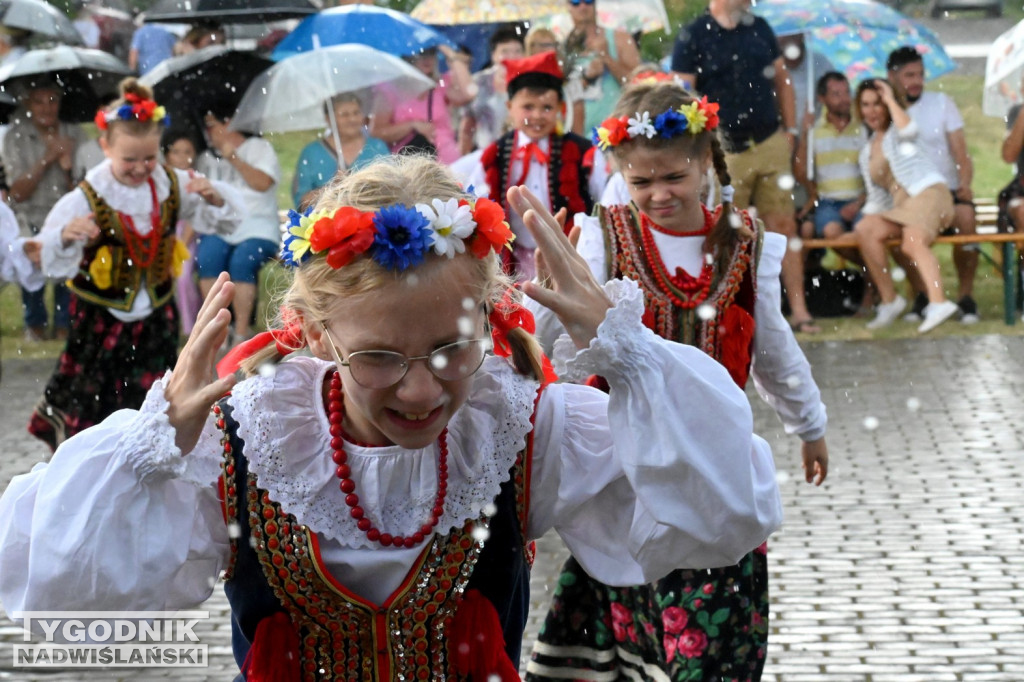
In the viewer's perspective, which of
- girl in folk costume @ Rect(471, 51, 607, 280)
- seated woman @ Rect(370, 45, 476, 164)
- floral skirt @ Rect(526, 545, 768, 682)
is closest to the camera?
floral skirt @ Rect(526, 545, 768, 682)

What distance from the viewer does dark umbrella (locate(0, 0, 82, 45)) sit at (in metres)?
13.0

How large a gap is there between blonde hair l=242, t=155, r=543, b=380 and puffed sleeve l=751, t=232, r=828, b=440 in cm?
172

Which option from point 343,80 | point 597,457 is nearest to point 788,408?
point 597,457

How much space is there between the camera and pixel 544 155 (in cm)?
829

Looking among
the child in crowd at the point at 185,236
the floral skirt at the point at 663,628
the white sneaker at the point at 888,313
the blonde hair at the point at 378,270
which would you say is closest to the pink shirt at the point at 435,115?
the child in crowd at the point at 185,236

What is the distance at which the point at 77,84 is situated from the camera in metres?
12.4

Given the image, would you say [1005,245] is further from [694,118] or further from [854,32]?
[694,118]

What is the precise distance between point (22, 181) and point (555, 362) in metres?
9.91

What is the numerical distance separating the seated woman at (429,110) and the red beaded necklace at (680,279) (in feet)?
22.2

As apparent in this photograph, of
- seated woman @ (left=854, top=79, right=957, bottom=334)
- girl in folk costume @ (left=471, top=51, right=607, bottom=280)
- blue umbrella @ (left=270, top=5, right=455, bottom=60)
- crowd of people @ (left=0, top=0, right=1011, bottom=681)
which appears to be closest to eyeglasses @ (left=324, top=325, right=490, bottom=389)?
crowd of people @ (left=0, top=0, right=1011, bottom=681)

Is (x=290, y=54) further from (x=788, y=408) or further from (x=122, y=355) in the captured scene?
(x=788, y=408)

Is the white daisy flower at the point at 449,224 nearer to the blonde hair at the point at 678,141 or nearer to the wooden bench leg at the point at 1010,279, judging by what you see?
the blonde hair at the point at 678,141

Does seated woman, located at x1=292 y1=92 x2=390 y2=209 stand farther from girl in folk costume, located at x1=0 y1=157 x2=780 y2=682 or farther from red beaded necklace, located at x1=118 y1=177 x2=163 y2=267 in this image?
girl in folk costume, located at x1=0 y1=157 x2=780 y2=682

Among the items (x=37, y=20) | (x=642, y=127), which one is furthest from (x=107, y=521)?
(x=37, y=20)
